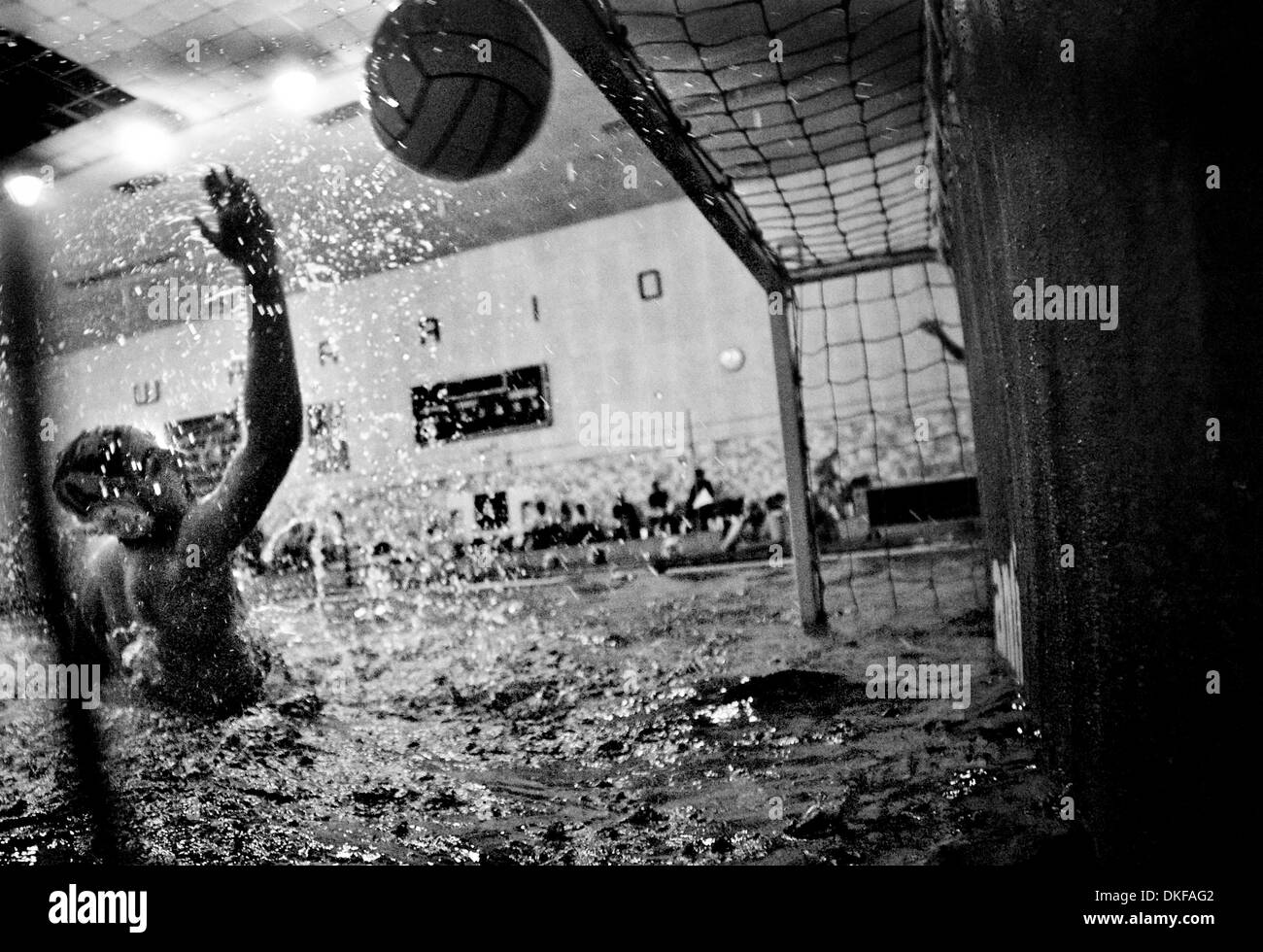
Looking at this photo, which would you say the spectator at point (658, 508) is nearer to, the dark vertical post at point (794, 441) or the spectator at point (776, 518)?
the spectator at point (776, 518)

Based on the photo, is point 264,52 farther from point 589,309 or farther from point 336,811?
point 336,811

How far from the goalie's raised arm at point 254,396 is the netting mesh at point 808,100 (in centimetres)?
196

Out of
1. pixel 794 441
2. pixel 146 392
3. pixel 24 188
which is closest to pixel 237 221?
pixel 794 441

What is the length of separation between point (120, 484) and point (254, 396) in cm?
49

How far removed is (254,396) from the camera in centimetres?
181

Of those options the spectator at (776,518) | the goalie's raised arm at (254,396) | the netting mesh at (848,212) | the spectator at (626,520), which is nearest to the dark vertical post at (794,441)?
the netting mesh at (848,212)

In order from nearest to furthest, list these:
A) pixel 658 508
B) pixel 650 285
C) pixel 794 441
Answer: pixel 794 441
pixel 658 508
pixel 650 285

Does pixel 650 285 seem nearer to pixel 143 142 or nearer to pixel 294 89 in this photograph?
pixel 294 89

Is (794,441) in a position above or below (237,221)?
below

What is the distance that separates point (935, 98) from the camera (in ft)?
6.74

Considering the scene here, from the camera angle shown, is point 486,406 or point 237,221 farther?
point 486,406
